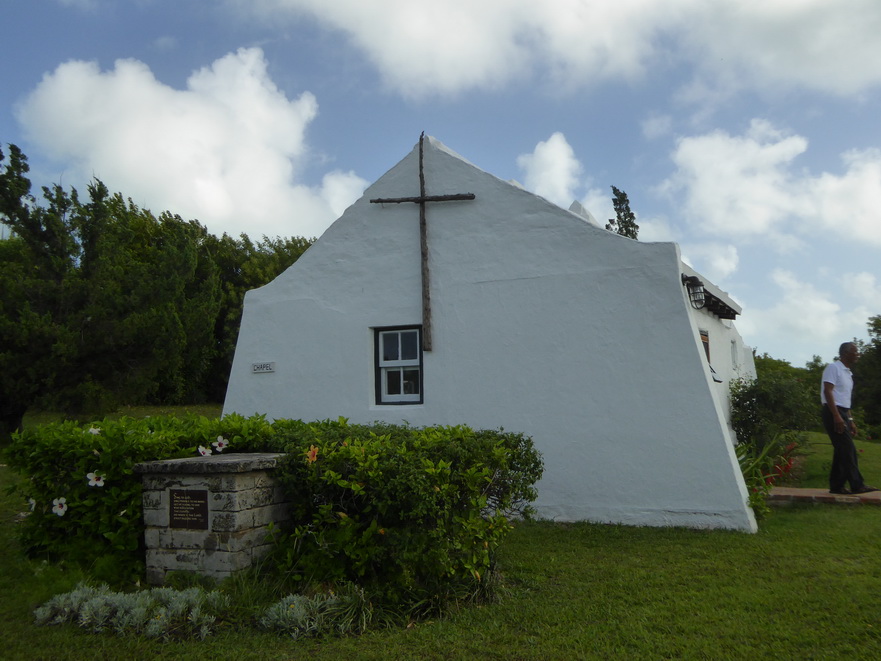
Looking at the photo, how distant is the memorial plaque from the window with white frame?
12.8ft

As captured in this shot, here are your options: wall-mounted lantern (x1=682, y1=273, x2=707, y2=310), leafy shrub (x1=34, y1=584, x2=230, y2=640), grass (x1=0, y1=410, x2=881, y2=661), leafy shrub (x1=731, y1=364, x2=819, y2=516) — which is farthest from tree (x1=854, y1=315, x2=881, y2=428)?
leafy shrub (x1=34, y1=584, x2=230, y2=640)

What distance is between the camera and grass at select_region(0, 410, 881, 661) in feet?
14.1

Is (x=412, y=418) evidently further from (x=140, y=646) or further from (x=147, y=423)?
(x=140, y=646)

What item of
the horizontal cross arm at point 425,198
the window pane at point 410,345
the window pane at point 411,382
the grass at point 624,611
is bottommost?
the grass at point 624,611

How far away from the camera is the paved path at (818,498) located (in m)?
8.38

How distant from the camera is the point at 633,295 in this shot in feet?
26.1

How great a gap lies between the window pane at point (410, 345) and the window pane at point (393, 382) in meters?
0.23

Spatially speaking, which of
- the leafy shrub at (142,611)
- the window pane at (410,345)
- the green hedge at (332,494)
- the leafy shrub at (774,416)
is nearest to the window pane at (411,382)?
the window pane at (410,345)

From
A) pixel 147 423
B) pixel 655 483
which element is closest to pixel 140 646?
pixel 147 423

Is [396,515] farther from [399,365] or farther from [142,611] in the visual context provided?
[399,365]

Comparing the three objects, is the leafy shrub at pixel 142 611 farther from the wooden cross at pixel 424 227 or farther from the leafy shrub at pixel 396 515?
the wooden cross at pixel 424 227

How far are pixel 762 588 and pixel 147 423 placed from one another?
17.1ft

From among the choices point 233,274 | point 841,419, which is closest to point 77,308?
point 841,419

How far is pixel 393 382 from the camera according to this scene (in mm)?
9141
